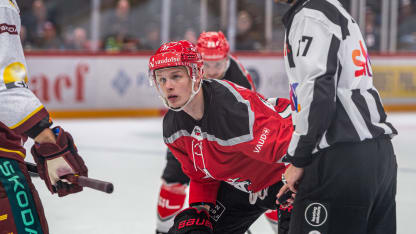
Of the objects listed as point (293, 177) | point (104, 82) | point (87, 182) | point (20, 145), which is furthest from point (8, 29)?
point (104, 82)

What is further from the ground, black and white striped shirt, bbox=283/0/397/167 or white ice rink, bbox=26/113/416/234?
black and white striped shirt, bbox=283/0/397/167

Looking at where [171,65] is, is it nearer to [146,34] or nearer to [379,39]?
[146,34]

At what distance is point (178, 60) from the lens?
211 centimetres

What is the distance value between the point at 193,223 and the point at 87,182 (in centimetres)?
74

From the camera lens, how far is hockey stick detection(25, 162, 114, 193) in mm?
1521

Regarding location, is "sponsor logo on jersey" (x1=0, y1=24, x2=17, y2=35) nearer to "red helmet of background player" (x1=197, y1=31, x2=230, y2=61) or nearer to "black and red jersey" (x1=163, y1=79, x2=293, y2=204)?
"black and red jersey" (x1=163, y1=79, x2=293, y2=204)

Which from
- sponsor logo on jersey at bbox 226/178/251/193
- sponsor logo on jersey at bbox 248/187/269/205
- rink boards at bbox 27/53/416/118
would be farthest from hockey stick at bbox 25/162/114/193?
rink boards at bbox 27/53/416/118

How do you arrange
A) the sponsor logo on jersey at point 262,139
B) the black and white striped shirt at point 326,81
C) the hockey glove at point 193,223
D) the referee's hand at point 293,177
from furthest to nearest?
1. the hockey glove at point 193,223
2. the sponsor logo on jersey at point 262,139
3. the referee's hand at point 293,177
4. the black and white striped shirt at point 326,81

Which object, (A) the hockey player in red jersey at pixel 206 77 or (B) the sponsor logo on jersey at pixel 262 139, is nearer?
(B) the sponsor logo on jersey at pixel 262 139

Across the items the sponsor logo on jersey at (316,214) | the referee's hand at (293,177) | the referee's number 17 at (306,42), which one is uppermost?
the referee's number 17 at (306,42)

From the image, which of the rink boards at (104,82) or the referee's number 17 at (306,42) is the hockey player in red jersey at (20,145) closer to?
the referee's number 17 at (306,42)

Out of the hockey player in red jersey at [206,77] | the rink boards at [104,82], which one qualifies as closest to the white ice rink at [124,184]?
the hockey player in red jersey at [206,77]

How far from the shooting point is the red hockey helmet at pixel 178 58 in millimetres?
2109

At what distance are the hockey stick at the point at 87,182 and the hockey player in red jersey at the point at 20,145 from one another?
0.02m
